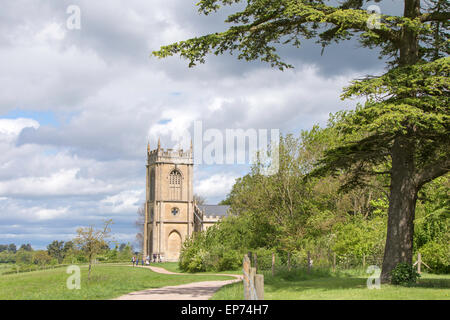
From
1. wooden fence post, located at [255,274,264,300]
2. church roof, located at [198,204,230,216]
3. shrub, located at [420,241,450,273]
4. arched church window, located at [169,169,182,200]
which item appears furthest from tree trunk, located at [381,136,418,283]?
church roof, located at [198,204,230,216]

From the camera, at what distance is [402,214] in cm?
1554

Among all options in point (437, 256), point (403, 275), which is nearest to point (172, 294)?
point (403, 275)

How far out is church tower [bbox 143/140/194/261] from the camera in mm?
72750

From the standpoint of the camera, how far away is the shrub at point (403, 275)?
582 inches

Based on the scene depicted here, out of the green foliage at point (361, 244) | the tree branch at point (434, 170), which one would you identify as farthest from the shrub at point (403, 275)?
the green foliage at point (361, 244)

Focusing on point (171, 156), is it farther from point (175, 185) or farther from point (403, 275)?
point (403, 275)

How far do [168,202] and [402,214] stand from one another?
61290 mm

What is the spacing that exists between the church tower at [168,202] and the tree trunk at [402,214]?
5841 cm

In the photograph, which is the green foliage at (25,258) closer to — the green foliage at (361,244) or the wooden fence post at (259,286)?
the green foliage at (361,244)

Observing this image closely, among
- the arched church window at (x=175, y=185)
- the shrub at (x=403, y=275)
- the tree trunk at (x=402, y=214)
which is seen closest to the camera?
the shrub at (x=403, y=275)

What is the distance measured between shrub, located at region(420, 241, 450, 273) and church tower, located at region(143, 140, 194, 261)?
5149 centimetres

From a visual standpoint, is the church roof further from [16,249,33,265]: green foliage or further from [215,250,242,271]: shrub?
[215,250,242,271]: shrub

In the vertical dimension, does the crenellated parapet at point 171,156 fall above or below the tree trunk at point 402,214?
above
